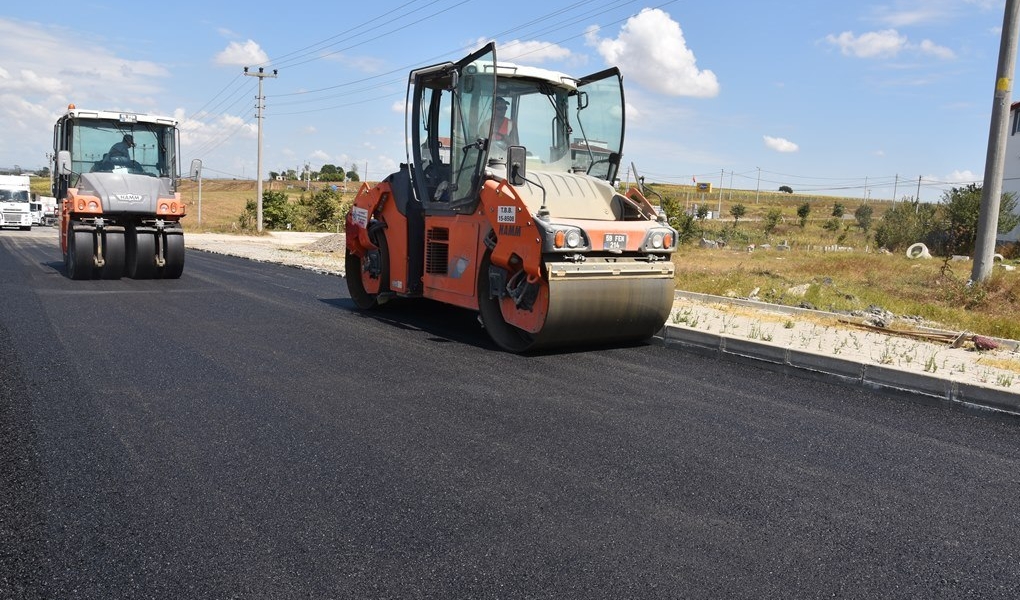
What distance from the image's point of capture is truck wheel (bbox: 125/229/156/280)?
39.3ft

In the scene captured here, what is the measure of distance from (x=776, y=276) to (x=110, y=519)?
40.3ft

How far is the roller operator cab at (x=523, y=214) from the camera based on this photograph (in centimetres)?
666

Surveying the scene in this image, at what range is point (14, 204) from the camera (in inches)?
1345

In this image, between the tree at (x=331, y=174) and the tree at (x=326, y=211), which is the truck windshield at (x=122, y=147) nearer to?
the tree at (x=326, y=211)

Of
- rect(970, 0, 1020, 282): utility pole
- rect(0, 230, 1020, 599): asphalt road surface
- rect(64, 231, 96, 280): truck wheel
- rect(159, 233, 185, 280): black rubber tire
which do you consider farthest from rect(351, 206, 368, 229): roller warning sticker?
rect(970, 0, 1020, 282): utility pole

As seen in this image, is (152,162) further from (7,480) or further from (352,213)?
(7,480)

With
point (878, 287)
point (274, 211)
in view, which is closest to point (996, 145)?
point (878, 287)

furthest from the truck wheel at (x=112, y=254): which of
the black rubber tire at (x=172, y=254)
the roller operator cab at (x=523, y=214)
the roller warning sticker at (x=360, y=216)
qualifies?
the roller operator cab at (x=523, y=214)

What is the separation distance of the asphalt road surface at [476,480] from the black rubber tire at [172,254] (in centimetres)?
554

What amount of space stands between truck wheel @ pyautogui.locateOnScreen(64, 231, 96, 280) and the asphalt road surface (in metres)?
5.45

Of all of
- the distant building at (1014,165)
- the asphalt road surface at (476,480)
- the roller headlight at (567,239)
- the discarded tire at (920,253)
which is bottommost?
the asphalt road surface at (476,480)

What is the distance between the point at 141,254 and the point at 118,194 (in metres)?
0.95

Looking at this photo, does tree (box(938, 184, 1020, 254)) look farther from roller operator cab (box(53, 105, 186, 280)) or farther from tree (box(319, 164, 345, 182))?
tree (box(319, 164, 345, 182))

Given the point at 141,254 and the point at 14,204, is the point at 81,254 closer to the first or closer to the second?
the point at 141,254
